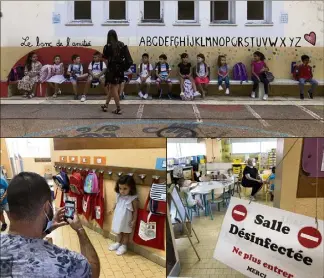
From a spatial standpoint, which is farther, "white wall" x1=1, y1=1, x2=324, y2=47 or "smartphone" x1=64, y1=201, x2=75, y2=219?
"white wall" x1=1, y1=1, x2=324, y2=47

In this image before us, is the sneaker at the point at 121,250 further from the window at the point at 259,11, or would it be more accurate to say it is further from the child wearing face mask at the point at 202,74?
the window at the point at 259,11

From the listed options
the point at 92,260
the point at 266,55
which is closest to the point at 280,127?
the point at 266,55

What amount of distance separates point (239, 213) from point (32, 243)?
1.75ft

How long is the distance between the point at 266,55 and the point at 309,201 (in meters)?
1.12

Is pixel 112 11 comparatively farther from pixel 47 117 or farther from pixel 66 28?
pixel 47 117

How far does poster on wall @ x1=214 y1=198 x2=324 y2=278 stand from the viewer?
1.08 m

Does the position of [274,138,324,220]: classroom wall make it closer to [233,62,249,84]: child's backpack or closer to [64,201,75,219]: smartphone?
[64,201,75,219]: smartphone

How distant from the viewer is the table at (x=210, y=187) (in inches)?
47.4

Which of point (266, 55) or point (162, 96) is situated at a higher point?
point (266, 55)

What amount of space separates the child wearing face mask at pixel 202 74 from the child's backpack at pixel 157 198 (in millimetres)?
1036

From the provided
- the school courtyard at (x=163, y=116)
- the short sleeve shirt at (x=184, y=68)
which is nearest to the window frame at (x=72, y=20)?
the school courtyard at (x=163, y=116)

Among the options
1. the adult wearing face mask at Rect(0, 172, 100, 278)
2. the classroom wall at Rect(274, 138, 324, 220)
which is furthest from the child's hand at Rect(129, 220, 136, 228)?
the classroom wall at Rect(274, 138, 324, 220)

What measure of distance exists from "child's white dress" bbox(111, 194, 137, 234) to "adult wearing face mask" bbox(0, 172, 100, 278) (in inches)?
8.4

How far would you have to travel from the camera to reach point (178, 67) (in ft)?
6.97
